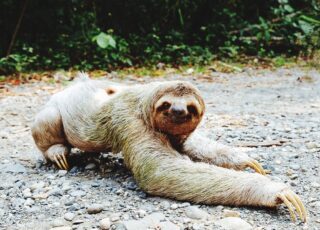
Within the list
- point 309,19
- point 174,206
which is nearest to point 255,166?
point 174,206

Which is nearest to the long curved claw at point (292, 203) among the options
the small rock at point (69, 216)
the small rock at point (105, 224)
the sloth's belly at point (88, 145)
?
the small rock at point (105, 224)

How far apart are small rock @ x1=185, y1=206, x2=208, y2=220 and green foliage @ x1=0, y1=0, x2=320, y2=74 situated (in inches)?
272

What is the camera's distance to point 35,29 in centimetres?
1170

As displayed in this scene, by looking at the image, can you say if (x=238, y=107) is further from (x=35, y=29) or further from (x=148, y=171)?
(x=35, y=29)

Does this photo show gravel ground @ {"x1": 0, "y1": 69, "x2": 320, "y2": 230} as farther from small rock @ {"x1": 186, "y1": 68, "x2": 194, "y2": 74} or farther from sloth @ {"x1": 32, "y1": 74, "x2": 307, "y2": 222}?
small rock @ {"x1": 186, "y1": 68, "x2": 194, "y2": 74}

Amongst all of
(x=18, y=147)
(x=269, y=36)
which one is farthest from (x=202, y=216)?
(x=269, y=36)

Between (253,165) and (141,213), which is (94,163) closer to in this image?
(141,213)

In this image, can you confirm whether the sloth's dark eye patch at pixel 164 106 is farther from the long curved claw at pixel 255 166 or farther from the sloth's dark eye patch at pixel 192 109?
the long curved claw at pixel 255 166

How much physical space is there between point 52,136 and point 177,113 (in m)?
1.59

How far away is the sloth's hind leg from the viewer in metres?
4.48

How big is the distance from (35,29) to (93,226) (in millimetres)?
9425

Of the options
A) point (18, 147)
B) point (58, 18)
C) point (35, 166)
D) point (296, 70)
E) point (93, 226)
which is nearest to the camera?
point (93, 226)

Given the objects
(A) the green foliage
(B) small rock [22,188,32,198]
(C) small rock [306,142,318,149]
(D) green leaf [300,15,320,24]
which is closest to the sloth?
(B) small rock [22,188,32,198]

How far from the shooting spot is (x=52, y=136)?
14.9 feet
